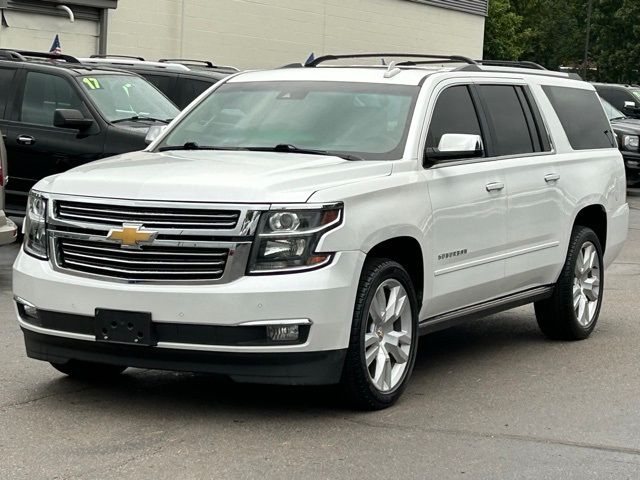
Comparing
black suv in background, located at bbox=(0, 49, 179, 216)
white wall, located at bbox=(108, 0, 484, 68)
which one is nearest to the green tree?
white wall, located at bbox=(108, 0, 484, 68)

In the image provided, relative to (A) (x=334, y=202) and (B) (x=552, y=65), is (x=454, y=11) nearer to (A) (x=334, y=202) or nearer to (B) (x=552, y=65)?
(A) (x=334, y=202)

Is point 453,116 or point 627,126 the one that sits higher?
point 453,116

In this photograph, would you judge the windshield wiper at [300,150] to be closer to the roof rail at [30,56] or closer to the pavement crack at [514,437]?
the pavement crack at [514,437]

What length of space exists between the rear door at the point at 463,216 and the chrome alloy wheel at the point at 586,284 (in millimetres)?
1163

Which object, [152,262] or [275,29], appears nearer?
[152,262]

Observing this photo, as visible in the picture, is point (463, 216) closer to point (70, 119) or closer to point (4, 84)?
point (70, 119)

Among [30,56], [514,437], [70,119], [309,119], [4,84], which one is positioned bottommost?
[514,437]

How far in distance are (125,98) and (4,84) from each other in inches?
48.2

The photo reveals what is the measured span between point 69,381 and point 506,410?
234 centimetres

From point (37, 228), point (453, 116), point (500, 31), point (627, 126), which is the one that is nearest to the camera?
point (37, 228)

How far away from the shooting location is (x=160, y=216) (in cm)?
617

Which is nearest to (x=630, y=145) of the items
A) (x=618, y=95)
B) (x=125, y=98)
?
(x=618, y=95)

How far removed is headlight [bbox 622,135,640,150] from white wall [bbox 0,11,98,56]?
10.8 metres

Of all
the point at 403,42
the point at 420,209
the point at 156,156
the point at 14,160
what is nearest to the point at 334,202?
the point at 420,209
